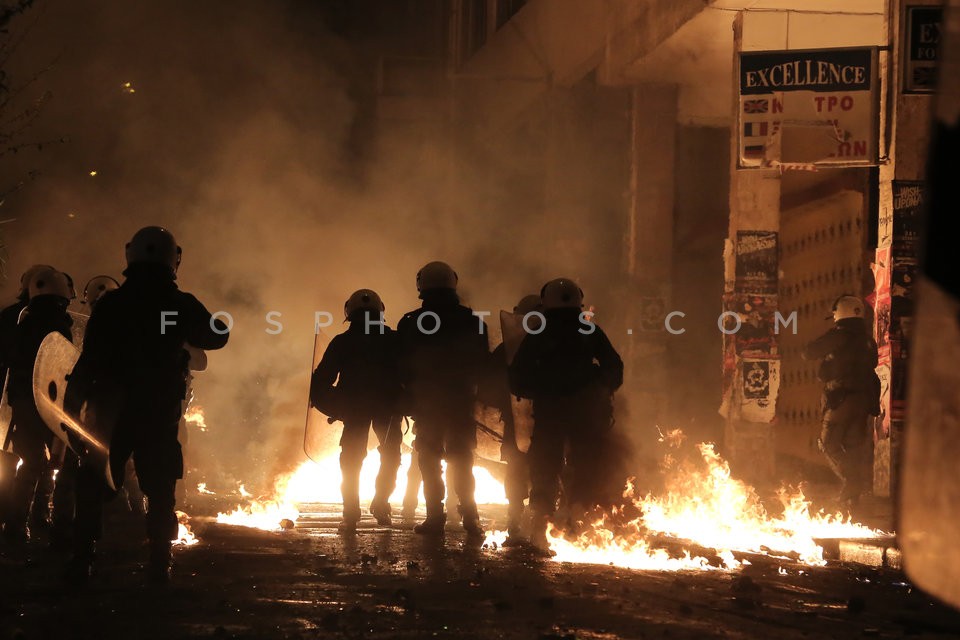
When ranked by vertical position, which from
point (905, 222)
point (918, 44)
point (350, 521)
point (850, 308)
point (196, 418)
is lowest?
point (350, 521)

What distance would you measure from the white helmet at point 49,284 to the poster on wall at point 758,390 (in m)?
8.61

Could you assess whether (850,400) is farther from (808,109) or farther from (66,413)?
(66,413)

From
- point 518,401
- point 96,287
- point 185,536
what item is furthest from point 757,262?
point 185,536

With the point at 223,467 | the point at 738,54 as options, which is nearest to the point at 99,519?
the point at 738,54

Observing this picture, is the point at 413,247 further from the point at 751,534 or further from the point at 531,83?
the point at 751,534

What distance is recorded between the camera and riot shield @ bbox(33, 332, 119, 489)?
607 centimetres

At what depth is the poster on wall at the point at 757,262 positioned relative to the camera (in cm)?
1429

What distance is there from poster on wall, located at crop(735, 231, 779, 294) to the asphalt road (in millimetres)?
6763

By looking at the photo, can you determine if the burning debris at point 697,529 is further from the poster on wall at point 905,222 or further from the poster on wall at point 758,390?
the poster on wall at point 905,222

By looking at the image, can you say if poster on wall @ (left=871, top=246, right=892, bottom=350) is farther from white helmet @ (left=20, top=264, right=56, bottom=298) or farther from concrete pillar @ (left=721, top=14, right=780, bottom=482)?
white helmet @ (left=20, top=264, right=56, bottom=298)

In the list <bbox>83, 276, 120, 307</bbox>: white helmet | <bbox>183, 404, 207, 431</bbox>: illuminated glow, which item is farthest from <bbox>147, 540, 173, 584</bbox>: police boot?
<bbox>183, 404, 207, 431</bbox>: illuminated glow

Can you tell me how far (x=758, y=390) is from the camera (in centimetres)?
1437

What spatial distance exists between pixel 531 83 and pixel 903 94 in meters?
10.4

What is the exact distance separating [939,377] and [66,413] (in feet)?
14.6
